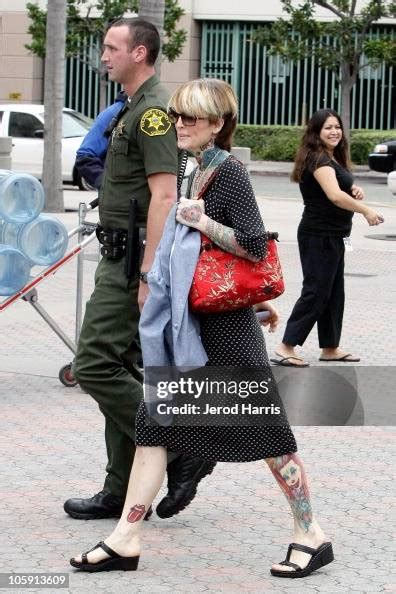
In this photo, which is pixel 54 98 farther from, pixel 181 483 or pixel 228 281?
pixel 228 281

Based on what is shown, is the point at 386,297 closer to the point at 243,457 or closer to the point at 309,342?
the point at 309,342

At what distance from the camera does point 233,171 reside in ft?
17.7

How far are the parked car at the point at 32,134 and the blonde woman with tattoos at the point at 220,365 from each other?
21.4m

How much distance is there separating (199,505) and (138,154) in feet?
5.21

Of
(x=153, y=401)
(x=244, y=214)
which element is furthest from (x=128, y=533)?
(x=244, y=214)

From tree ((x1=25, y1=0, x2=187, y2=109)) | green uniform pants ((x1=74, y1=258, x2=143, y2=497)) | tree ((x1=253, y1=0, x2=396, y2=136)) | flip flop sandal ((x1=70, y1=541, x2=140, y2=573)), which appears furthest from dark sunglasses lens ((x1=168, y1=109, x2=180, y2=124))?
tree ((x1=25, y1=0, x2=187, y2=109))

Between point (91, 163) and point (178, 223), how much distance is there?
2522 millimetres

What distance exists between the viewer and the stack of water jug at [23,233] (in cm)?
821

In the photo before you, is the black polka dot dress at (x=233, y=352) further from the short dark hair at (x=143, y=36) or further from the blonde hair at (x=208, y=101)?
the short dark hair at (x=143, y=36)

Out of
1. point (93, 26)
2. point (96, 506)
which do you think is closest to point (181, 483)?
point (96, 506)

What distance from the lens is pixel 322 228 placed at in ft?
32.7

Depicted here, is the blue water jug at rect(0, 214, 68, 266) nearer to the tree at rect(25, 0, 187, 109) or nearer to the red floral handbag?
the red floral handbag

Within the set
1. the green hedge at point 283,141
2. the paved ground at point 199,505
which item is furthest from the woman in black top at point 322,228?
the green hedge at point 283,141

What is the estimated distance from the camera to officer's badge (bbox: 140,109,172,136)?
5855 millimetres
